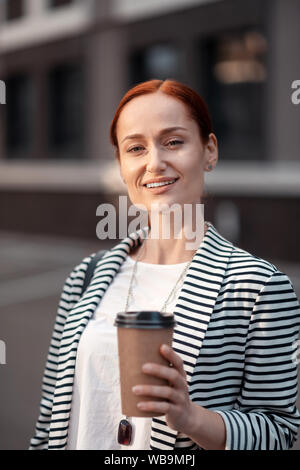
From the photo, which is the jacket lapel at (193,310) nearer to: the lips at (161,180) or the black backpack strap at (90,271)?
the lips at (161,180)

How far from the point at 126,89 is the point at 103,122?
984mm

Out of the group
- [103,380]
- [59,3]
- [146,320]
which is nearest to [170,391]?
[146,320]

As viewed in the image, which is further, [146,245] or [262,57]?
[262,57]

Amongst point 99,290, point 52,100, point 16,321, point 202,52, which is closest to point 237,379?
point 99,290

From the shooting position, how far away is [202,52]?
13.3 m

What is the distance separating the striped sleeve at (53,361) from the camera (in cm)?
219

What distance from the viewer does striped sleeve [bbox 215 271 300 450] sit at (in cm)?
172

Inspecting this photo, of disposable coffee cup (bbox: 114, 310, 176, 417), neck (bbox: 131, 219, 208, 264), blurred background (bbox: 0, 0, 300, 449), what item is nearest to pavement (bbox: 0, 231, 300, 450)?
blurred background (bbox: 0, 0, 300, 449)

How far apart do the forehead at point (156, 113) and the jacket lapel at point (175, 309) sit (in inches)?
14.4

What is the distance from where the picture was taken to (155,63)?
14430 mm

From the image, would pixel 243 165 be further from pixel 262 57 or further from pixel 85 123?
pixel 85 123

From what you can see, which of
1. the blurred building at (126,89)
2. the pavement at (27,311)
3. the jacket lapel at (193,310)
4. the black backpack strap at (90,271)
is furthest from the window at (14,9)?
the jacket lapel at (193,310)

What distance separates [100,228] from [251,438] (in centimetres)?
90
